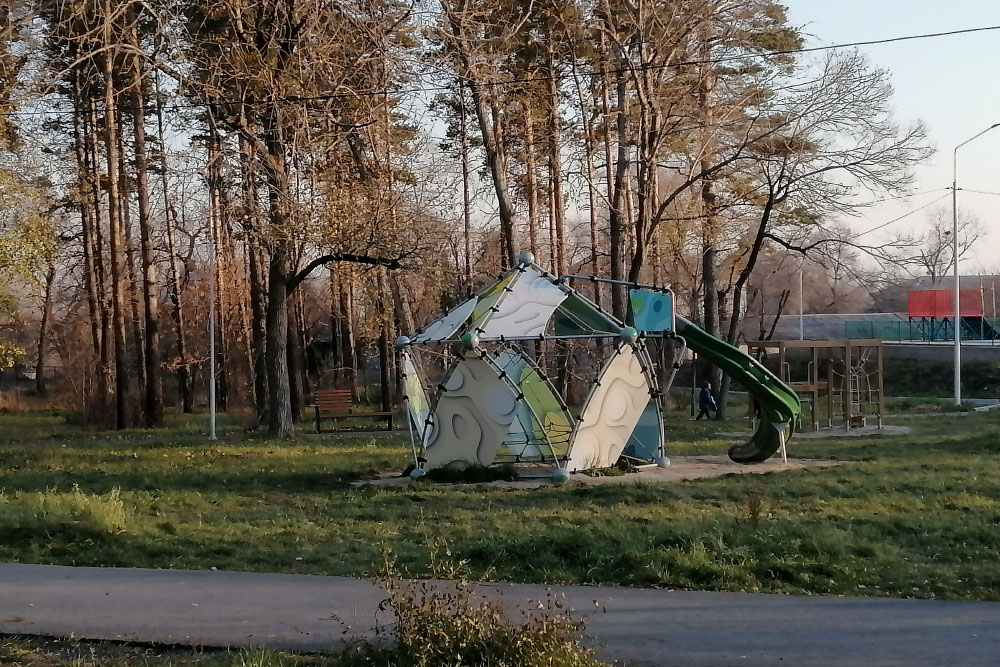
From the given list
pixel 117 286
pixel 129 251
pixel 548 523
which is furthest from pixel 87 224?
pixel 548 523

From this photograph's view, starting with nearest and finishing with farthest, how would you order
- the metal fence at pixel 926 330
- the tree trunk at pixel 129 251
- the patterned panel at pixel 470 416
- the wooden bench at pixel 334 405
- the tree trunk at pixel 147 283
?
the patterned panel at pixel 470 416, the wooden bench at pixel 334 405, the tree trunk at pixel 147 283, the tree trunk at pixel 129 251, the metal fence at pixel 926 330

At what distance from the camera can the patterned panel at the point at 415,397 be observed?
17.0 m

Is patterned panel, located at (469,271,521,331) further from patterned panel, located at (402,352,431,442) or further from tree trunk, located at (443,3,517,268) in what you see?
Result: tree trunk, located at (443,3,517,268)

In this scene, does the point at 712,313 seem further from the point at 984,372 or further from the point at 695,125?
the point at 984,372

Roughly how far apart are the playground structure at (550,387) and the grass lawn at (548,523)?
1500mm

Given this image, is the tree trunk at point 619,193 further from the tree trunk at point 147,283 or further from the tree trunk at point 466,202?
the tree trunk at point 147,283

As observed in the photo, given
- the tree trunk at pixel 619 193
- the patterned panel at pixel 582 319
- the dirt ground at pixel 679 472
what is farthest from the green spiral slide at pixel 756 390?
the tree trunk at pixel 619 193

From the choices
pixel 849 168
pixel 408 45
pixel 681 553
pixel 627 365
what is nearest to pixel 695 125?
pixel 849 168

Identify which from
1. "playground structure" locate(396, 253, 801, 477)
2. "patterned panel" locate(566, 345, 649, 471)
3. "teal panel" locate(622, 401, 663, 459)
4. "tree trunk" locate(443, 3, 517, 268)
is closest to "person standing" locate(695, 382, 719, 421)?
"tree trunk" locate(443, 3, 517, 268)

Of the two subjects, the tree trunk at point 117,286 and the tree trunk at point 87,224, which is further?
the tree trunk at point 87,224

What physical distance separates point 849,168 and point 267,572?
20.7 metres

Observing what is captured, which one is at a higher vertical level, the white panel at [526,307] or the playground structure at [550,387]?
the white panel at [526,307]

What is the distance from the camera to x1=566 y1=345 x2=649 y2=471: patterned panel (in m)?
16.4

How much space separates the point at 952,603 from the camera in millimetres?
7633
